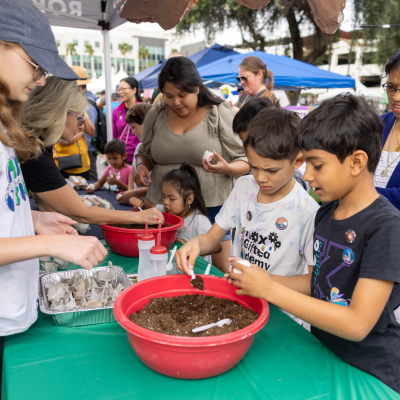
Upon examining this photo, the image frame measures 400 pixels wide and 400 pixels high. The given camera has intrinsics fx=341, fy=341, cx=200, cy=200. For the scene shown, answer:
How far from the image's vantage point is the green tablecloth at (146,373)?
888 mm

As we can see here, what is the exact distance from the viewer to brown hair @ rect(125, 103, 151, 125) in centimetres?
380

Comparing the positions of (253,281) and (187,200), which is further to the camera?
(187,200)

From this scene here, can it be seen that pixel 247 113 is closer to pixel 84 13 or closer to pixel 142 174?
pixel 142 174

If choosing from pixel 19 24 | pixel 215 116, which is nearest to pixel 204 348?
pixel 19 24

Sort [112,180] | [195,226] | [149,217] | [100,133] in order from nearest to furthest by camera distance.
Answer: [149,217], [195,226], [112,180], [100,133]

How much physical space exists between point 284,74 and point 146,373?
8.56 m

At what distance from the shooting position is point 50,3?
4.07m

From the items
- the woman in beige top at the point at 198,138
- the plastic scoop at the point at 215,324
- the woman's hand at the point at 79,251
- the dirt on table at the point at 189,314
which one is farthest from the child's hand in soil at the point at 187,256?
the woman in beige top at the point at 198,138

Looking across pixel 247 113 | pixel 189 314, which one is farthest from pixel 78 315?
pixel 247 113

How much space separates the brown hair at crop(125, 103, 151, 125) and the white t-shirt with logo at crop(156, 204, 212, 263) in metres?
1.87

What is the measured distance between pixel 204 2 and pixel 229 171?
41.1 ft

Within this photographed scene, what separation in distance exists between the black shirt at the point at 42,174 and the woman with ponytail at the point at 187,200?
0.77 metres

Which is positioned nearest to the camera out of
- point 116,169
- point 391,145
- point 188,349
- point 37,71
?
point 188,349

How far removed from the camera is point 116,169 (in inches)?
166
